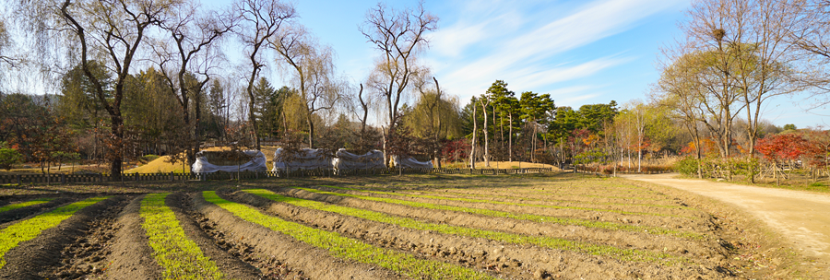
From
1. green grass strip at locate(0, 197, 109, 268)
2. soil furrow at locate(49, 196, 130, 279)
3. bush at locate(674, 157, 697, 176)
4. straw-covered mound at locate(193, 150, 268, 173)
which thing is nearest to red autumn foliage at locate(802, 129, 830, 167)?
bush at locate(674, 157, 697, 176)

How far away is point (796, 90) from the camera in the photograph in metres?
18.0

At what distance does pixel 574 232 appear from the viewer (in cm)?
755

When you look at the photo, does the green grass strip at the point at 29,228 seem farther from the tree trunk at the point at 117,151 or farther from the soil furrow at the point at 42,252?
the tree trunk at the point at 117,151

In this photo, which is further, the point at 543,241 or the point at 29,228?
the point at 29,228

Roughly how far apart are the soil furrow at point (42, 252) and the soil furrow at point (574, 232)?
7254mm

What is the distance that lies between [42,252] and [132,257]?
79.2 inches

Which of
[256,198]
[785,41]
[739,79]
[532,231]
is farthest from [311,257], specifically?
[739,79]

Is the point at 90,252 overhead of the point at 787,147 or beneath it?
beneath

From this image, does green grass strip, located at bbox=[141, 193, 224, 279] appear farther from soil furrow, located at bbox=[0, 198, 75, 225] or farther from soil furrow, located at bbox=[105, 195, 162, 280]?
soil furrow, located at bbox=[0, 198, 75, 225]

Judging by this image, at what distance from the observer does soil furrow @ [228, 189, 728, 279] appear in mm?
5258

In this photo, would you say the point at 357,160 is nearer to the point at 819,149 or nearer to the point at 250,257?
the point at 250,257

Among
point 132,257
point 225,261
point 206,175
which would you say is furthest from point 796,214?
point 206,175

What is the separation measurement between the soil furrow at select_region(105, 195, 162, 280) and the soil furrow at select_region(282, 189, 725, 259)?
19.6 feet

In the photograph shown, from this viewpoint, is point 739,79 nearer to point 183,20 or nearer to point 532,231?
point 532,231
